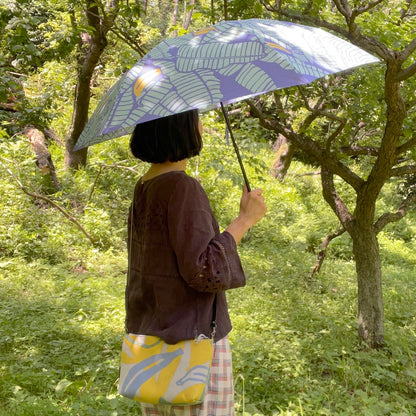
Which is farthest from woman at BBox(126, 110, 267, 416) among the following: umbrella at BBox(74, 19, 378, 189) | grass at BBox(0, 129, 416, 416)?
grass at BBox(0, 129, 416, 416)

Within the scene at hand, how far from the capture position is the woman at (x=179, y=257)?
140 centimetres

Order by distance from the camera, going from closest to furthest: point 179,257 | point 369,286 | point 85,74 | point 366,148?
point 179,257 < point 369,286 < point 366,148 < point 85,74

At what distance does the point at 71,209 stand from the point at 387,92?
574 cm

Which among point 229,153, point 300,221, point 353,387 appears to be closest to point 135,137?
point 353,387

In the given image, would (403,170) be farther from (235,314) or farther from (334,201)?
(235,314)

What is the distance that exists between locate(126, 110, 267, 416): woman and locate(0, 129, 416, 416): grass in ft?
5.15

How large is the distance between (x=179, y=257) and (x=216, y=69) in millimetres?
546

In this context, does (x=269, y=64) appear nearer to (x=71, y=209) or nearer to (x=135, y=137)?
(x=135, y=137)

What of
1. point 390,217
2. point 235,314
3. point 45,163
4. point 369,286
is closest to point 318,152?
point 390,217

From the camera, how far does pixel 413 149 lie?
12.5 feet

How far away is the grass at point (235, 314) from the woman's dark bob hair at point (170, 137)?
1.93 m

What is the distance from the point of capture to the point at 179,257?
1.40 meters

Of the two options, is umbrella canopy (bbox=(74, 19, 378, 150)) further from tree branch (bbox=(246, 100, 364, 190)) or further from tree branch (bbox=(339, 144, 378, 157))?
tree branch (bbox=(339, 144, 378, 157))

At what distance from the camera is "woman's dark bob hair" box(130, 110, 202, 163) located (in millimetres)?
1474
